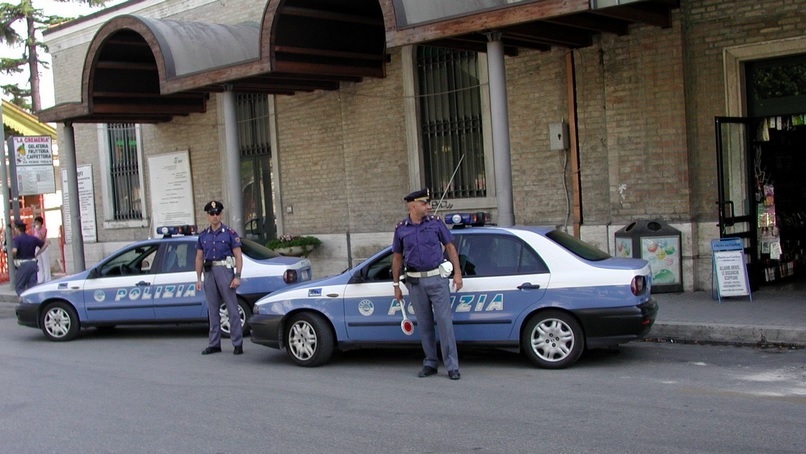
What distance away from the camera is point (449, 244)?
8.45 meters

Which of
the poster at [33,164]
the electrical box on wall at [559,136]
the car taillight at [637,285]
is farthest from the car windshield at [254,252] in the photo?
the poster at [33,164]

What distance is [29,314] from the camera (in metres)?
12.6

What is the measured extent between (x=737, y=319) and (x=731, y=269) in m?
1.52

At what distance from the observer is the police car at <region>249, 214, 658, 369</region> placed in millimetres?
8438

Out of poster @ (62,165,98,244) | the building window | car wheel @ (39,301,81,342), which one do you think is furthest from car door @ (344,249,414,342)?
poster @ (62,165,98,244)

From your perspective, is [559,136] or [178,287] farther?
[559,136]

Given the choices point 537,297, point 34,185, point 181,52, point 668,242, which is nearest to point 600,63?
point 668,242

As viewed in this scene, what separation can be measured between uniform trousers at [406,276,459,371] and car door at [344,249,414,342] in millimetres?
520

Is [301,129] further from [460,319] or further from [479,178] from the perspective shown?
→ [460,319]

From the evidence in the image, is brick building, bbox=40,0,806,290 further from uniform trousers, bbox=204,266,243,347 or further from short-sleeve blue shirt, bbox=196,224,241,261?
uniform trousers, bbox=204,266,243,347

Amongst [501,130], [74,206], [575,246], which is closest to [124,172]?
[74,206]

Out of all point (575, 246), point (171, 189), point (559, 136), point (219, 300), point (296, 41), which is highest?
point (296, 41)

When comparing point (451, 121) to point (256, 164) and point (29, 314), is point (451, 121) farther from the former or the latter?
point (29, 314)

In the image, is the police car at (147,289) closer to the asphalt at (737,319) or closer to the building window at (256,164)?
the asphalt at (737,319)
